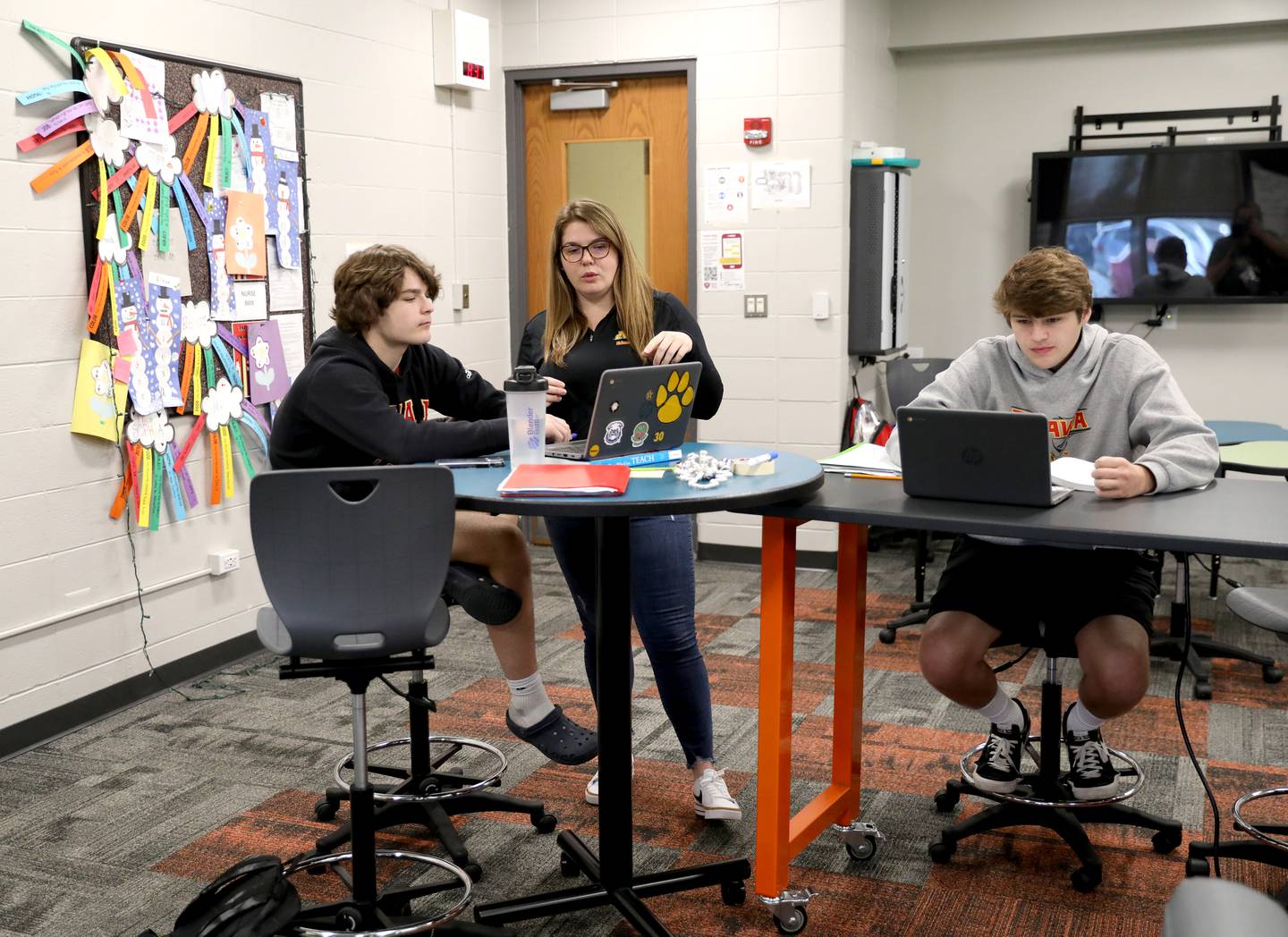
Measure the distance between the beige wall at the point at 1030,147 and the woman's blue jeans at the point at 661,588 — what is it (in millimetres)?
3670

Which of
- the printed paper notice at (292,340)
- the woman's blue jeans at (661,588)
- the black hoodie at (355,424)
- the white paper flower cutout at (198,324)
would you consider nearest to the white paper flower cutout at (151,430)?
the white paper flower cutout at (198,324)

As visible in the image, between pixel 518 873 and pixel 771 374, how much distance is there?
2983 millimetres

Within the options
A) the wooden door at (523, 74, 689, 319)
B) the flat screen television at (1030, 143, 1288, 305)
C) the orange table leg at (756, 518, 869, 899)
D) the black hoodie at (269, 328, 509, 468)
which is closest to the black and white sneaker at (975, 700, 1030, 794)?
the orange table leg at (756, 518, 869, 899)

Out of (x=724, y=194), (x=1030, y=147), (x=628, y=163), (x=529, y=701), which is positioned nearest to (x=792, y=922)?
(x=529, y=701)

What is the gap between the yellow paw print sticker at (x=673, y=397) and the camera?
2.37 m

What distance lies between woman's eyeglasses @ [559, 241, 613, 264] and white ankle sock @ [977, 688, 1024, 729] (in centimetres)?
127

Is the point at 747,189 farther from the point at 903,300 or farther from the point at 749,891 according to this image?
the point at 749,891

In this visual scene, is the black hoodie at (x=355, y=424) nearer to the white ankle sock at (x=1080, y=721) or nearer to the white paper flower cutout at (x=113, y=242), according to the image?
the white paper flower cutout at (x=113, y=242)

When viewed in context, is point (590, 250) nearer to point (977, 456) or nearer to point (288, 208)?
point (977, 456)

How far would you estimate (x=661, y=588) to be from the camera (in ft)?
8.47

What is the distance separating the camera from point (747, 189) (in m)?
5.04

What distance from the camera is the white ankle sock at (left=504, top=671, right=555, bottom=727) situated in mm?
2662

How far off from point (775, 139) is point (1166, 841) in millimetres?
3288

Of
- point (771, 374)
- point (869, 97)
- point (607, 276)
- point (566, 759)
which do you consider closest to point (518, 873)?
point (566, 759)
